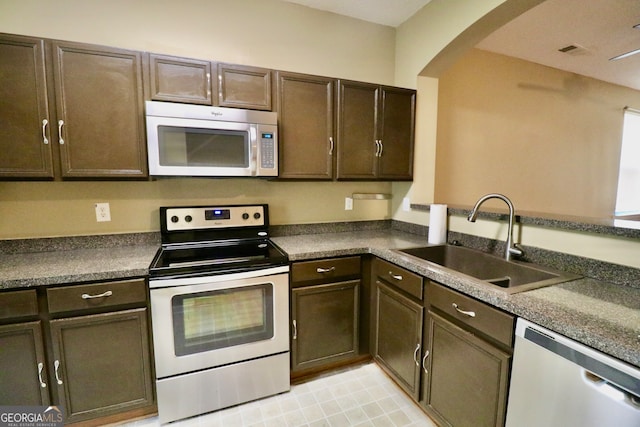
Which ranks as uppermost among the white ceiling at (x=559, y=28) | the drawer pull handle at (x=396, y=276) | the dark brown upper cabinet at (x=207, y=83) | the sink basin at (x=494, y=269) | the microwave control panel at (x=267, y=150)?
the white ceiling at (x=559, y=28)

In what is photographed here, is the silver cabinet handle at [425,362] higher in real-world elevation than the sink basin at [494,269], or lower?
lower

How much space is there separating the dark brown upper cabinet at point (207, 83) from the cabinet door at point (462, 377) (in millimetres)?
1670

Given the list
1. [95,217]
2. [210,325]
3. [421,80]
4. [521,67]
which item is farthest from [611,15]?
[95,217]

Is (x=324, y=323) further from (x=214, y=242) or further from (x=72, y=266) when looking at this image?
(x=72, y=266)

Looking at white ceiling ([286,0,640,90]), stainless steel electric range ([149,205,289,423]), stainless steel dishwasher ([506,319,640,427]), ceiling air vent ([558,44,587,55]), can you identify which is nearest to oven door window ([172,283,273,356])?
stainless steel electric range ([149,205,289,423])

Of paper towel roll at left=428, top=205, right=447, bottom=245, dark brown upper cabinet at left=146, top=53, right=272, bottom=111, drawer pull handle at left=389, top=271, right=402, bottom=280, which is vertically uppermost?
dark brown upper cabinet at left=146, top=53, right=272, bottom=111

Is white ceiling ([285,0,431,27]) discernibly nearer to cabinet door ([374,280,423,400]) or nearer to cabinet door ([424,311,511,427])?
cabinet door ([374,280,423,400])

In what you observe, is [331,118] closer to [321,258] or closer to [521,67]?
[321,258]

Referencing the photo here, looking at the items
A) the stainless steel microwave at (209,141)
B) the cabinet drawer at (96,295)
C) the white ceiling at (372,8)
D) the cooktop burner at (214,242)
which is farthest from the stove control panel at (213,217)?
the white ceiling at (372,8)

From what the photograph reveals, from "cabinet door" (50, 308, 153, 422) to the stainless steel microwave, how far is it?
84cm

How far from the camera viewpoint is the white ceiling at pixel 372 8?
220 centimetres

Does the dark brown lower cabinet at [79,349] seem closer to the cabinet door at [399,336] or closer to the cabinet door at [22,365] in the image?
the cabinet door at [22,365]

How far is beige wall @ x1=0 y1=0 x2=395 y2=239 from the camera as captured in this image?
1761 mm

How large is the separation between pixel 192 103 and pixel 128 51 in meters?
0.41
